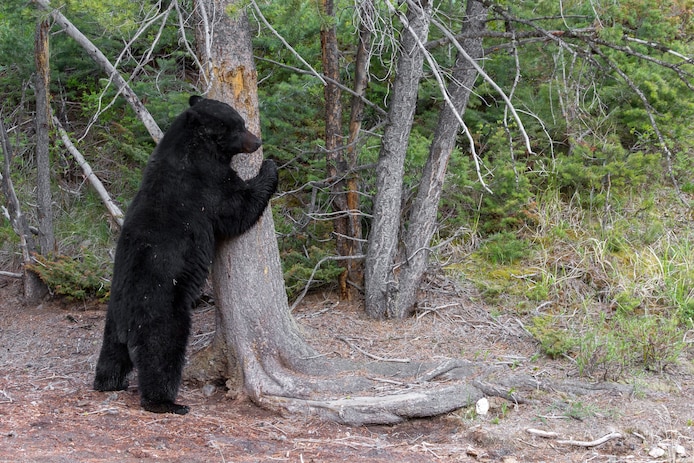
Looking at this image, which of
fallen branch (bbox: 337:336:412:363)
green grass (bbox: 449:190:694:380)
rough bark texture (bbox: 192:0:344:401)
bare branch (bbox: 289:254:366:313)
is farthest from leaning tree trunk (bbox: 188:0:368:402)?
green grass (bbox: 449:190:694:380)

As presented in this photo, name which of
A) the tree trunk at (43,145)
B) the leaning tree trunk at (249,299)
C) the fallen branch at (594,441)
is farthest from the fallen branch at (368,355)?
the tree trunk at (43,145)

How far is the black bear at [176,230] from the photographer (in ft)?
16.9

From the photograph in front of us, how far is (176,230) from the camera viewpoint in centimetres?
519

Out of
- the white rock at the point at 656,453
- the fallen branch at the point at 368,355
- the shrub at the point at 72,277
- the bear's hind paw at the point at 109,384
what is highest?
the shrub at the point at 72,277

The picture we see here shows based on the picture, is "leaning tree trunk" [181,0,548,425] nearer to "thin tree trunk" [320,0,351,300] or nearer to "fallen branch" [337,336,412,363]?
"fallen branch" [337,336,412,363]

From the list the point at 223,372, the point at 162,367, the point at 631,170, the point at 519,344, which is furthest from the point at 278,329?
the point at 631,170

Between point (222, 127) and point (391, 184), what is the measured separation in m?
1.99

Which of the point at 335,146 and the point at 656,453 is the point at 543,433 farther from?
the point at 335,146

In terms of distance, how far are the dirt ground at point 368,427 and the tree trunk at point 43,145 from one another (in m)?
1.96

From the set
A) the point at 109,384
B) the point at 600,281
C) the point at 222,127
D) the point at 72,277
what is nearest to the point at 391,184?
the point at 222,127

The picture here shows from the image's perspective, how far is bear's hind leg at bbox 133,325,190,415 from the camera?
513 cm

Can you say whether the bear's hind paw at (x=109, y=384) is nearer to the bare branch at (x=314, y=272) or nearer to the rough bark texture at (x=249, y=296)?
the rough bark texture at (x=249, y=296)

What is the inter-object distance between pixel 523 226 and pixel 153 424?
16.1ft

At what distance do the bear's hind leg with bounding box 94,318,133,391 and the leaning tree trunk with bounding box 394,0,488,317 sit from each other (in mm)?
2595
